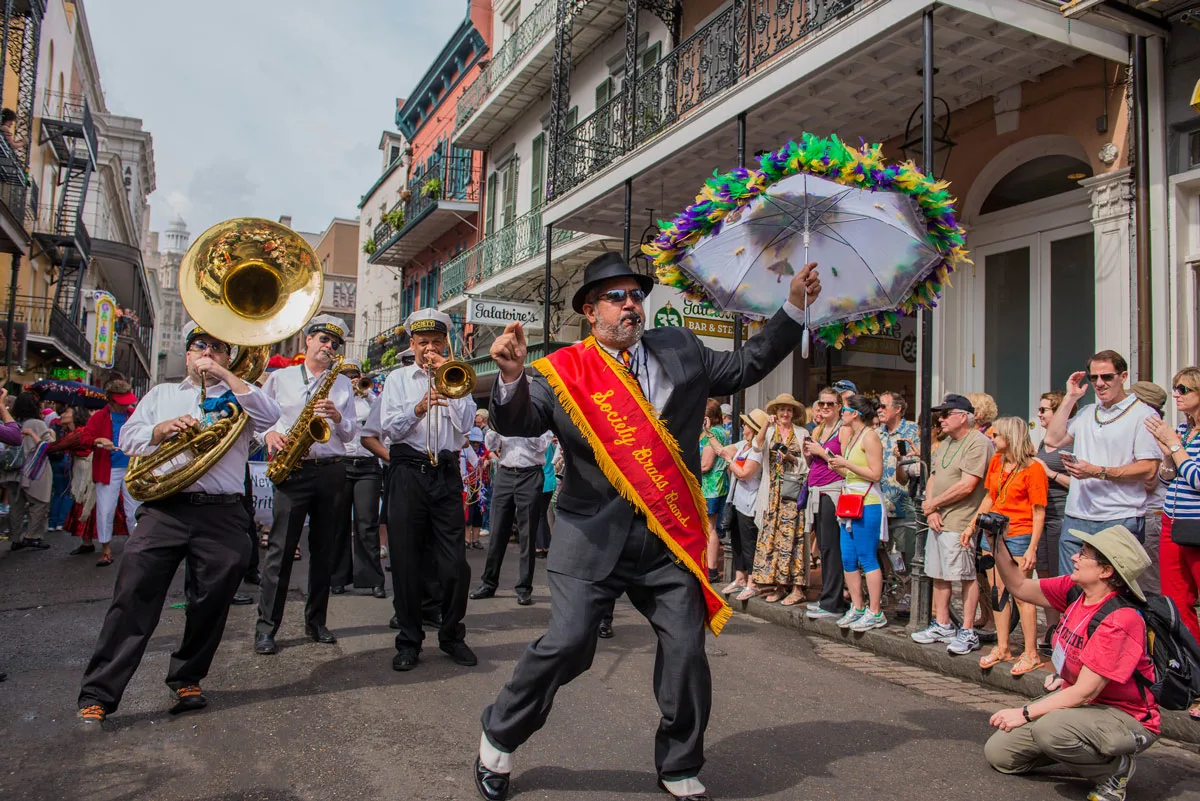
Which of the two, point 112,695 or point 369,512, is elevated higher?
point 369,512

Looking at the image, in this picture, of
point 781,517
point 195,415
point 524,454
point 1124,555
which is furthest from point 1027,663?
point 195,415

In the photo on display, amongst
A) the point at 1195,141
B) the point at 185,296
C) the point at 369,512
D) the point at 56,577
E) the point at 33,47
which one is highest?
the point at 33,47

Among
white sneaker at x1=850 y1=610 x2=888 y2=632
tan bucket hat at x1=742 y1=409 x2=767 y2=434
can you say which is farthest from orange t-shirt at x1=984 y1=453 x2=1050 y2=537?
tan bucket hat at x1=742 y1=409 x2=767 y2=434

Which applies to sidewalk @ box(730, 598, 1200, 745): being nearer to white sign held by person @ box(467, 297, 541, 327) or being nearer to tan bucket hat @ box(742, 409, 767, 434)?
tan bucket hat @ box(742, 409, 767, 434)

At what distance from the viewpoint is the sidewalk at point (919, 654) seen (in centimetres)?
466

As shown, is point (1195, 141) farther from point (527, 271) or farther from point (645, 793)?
point (527, 271)

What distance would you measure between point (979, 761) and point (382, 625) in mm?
4211

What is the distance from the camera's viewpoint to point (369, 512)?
26.8ft

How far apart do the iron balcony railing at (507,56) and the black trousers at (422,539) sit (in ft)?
47.1

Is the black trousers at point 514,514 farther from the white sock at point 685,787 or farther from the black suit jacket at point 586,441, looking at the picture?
the white sock at point 685,787

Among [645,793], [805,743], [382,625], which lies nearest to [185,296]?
[382,625]

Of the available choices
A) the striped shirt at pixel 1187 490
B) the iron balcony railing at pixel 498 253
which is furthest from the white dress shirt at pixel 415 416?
the iron balcony railing at pixel 498 253

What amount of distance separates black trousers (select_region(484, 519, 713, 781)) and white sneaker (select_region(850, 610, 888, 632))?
3483mm

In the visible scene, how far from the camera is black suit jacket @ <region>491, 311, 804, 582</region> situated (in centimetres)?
353
